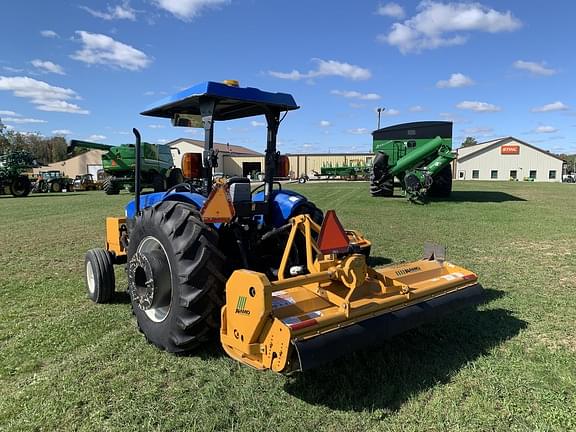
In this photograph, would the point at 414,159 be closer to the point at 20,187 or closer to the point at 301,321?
the point at 301,321

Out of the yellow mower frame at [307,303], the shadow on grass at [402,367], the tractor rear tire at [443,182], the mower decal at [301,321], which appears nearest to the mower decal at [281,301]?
the yellow mower frame at [307,303]

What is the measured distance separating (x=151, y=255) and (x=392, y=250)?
202 inches

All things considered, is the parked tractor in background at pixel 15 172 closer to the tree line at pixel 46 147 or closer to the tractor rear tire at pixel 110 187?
the tractor rear tire at pixel 110 187

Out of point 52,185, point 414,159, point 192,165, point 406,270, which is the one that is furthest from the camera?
point 52,185

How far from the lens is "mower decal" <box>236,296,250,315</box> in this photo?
2779mm

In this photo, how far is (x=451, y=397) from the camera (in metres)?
2.86

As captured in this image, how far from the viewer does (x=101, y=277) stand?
4762mm

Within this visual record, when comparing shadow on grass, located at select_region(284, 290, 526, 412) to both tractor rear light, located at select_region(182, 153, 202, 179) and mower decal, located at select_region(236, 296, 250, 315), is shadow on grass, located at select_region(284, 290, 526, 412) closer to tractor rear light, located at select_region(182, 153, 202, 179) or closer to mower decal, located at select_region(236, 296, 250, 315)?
mower decal, located at select_region(236, 296, 250, 315)

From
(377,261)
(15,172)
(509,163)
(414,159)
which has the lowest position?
(377,261)

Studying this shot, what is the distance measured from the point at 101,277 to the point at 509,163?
66729 millimetres

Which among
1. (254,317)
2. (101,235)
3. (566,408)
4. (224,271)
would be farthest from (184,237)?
(101,235)

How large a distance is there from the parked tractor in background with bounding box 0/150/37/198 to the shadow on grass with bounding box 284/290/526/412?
2808 cm

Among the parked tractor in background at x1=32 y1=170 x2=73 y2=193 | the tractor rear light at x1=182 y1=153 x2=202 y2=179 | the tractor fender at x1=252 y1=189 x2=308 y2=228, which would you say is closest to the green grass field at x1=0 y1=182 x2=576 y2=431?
the tractor fender at x1=252 y1=189 x2=308 y2=228

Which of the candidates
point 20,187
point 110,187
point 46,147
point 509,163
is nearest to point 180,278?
point 110,187
